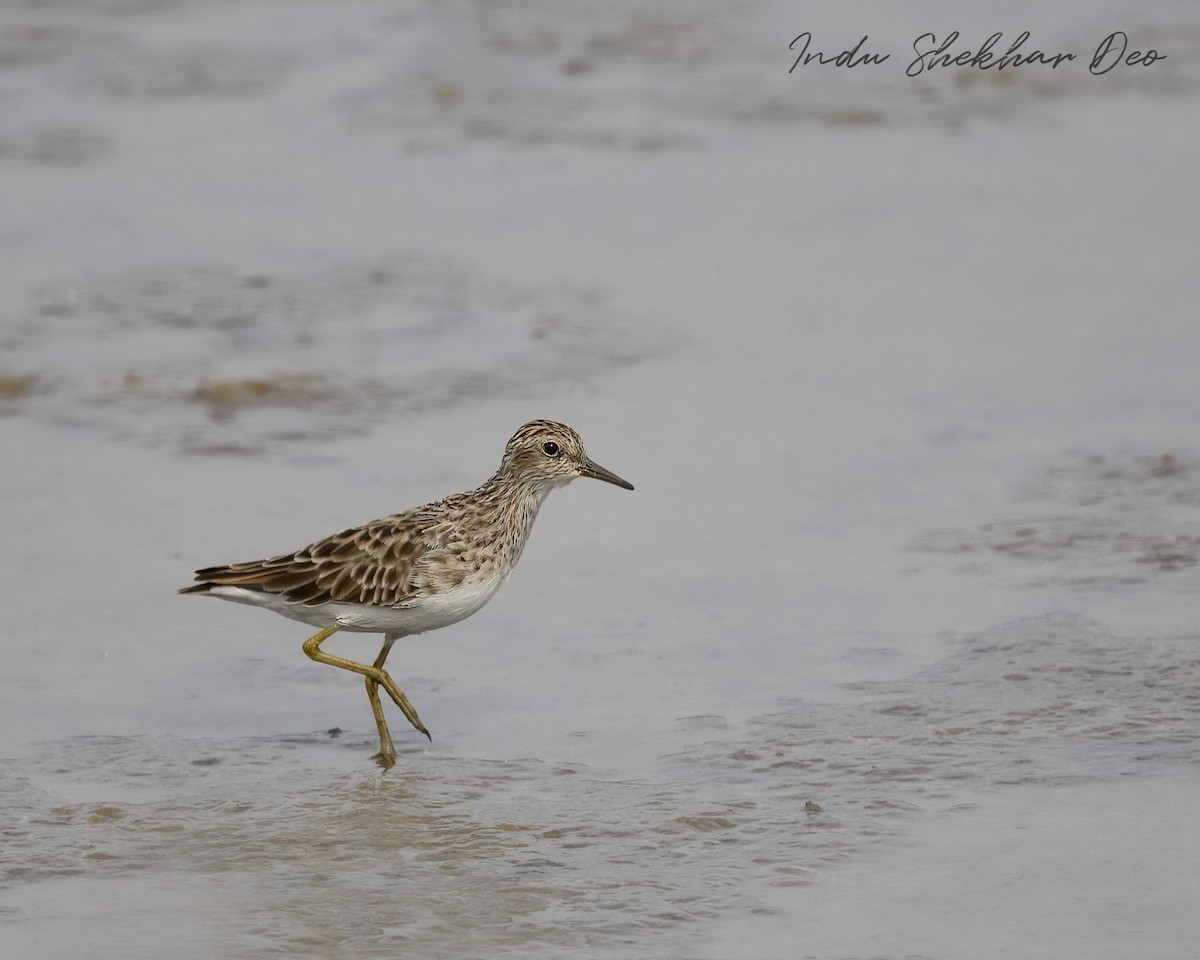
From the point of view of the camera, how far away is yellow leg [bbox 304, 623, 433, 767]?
27.9 feet

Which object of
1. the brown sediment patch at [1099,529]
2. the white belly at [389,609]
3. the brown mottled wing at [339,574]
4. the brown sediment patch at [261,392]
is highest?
the brown sediment patch at [261,392]

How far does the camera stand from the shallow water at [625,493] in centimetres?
723

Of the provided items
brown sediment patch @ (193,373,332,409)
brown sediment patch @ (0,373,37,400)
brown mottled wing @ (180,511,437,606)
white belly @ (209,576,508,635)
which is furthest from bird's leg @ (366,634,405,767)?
brown sediment patch @ (0,373,37,400)

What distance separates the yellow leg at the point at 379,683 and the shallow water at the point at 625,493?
10cm

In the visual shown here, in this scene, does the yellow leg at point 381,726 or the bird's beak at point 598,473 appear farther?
the bird's beak at point 598,473

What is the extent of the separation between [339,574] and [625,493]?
3158 millimetres

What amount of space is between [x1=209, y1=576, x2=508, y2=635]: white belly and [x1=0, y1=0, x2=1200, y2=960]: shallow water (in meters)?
0.50

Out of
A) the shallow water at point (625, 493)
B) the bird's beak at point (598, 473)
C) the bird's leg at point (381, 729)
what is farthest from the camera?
the bird's beak at point (598, 473)

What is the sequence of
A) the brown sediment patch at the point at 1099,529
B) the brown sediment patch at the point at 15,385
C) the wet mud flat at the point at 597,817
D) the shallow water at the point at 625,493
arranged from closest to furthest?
the wet mud flat at the point at 597,817 < the shallow water at the point at 625,493 < the brown sediment patch at the point at 1099,529 < the brown sediment patch at the point at 15,385

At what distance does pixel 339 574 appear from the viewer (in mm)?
8562

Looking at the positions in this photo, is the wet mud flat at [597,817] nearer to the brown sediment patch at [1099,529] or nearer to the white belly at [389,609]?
the white belly at [389,609]

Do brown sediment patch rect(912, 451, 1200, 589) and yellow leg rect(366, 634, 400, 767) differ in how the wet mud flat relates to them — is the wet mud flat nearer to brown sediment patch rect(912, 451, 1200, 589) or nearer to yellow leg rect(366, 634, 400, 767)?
yellow leg rect(366, 634, 400, 767)

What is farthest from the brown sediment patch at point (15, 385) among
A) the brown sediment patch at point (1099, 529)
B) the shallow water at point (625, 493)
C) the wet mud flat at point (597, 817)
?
the brown sediment patch at point (1099, 529)

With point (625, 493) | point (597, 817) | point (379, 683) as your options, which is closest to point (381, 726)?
point (379, 683)
